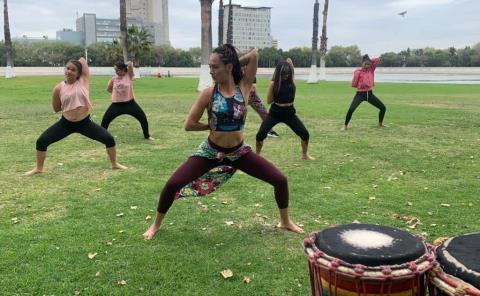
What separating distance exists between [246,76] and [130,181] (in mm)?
3519

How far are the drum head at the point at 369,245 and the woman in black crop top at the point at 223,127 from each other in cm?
213

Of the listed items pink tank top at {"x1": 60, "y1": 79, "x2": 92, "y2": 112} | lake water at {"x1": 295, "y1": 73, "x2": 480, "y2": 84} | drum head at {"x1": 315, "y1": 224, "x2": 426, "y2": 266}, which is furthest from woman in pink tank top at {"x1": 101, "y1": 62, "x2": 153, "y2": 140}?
lake water at {"x1": 295, "y1": 73, "x2": 480, "y2": 84}

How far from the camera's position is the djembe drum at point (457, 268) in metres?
2.37

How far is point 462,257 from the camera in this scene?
2.54 m

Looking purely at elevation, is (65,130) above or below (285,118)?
below

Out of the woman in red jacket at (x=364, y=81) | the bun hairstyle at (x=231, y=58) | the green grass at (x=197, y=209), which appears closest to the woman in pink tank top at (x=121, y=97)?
the green grass at (x=197, y=209)

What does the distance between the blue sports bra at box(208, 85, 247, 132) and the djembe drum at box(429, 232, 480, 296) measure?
2607 mm

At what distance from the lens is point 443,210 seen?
6.27 metres

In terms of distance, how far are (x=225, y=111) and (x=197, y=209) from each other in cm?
194

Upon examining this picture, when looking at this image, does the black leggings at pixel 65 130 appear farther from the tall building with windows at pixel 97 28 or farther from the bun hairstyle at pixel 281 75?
the tall building with windows at pixel 97 28

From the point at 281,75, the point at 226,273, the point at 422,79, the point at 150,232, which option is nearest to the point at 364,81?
the point at 281,75

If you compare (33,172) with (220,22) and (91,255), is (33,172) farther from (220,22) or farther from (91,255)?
(220,22)

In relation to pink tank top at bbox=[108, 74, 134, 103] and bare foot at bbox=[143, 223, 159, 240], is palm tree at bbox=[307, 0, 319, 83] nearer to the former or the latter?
pink tank top at bbox=[108, 74, 134, 103]

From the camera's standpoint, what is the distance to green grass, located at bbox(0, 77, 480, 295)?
4391mm
